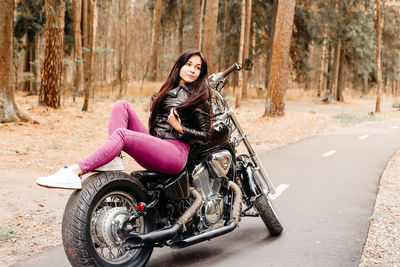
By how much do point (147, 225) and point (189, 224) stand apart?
41cm

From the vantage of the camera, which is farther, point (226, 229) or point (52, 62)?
point (52, 62)

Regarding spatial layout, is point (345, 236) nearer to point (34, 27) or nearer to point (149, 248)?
point (149, 248)

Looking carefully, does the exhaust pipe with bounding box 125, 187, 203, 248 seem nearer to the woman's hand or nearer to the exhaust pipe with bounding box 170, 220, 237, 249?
the exhaust pipe with bounding box 170, 220, 237, 249

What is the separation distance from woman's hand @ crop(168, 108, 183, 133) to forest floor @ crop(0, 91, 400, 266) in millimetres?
1978

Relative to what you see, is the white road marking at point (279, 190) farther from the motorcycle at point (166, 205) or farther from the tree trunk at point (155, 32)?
the tree trunk at point (155, 32)

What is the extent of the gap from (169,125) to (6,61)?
8975mm

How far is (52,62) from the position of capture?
49.7 ft

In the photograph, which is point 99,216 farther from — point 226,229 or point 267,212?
point 267,212

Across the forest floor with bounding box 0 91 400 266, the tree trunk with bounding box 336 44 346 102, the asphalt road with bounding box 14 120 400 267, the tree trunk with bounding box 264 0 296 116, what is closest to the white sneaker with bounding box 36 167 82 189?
the asphalt road with bounding box 14 120 400 267

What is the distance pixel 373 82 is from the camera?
1780 inches

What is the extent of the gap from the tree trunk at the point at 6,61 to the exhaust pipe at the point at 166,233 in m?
9.08

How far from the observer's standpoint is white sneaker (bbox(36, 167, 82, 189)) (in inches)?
→ 117

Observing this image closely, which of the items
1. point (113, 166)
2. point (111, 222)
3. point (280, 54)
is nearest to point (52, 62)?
point (280, 54)

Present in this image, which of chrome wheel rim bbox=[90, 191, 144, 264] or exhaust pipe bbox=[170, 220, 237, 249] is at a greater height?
chrome wheel rim bbox=[90, 191, 144, 264]
